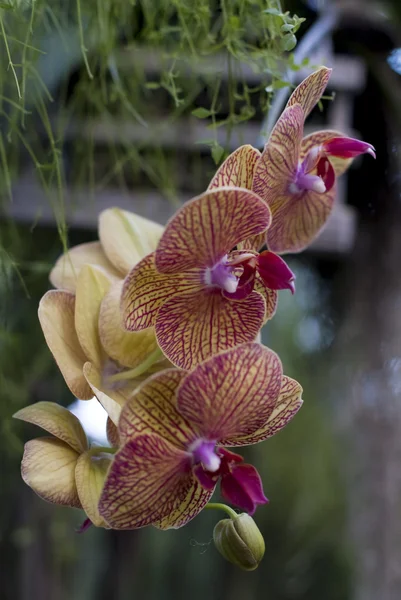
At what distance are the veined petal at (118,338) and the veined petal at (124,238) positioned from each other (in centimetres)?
4

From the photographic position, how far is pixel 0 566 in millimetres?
921

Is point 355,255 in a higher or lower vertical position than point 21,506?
higher

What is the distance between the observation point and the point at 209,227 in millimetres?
223

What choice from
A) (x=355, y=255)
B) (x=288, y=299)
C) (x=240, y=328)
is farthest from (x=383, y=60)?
(x=240, y=328)

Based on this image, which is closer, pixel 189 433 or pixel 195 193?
pixel 189 433

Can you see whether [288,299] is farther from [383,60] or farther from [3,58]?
[3,58]

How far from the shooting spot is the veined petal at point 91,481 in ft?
0.79

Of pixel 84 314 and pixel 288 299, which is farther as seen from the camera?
pixel 288 299

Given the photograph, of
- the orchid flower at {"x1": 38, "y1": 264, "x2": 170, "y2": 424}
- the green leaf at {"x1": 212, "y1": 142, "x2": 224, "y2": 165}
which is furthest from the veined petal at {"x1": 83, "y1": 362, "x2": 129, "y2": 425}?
the green leaf at {"x1": 212, "y1": 142, "x2": 224, "y2": 165}

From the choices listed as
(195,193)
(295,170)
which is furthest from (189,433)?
(195,193)

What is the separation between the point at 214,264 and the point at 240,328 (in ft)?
0.09

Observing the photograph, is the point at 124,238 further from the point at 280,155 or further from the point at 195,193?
the point at 195,193

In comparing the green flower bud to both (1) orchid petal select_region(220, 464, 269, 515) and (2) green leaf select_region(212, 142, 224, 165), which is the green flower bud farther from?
(2) green leaf select_region(212, 142, 224, 165)

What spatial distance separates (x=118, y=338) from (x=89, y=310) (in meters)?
0.02
